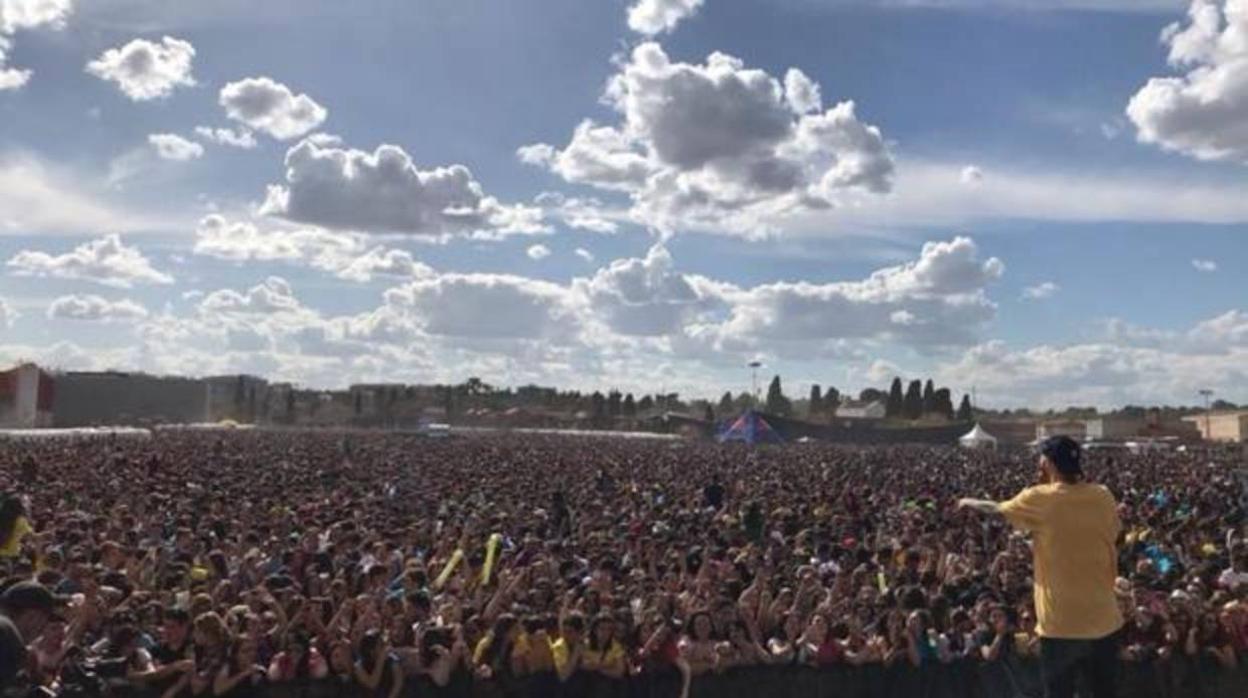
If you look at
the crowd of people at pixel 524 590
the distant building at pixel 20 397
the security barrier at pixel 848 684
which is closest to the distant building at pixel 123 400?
the distant building at pixel 20 397

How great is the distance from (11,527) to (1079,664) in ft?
34.3

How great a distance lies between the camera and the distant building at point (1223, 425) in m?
100

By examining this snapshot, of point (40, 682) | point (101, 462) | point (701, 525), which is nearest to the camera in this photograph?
point (40, 682)

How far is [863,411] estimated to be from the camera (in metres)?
141

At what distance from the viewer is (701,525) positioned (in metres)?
20.1

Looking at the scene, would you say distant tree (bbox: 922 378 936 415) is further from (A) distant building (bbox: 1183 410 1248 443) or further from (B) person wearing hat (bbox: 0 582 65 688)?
(B) person wearing hat (bbox: 0 582 65 688)

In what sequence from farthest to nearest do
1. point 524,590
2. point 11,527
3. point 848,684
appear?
point 11,527, point 524,590, point 848,684

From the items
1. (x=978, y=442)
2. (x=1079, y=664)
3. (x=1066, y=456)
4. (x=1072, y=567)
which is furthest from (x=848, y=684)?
(x=978, y=442)

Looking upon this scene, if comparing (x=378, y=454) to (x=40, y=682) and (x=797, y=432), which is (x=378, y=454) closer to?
(x=40, y=682)

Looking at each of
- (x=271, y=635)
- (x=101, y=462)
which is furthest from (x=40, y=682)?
(x=101, y=462)

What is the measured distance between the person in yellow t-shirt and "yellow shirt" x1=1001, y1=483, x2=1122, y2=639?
988 centimetres

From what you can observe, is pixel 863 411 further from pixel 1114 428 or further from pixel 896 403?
pixel 1114 428

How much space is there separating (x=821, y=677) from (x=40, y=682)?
5.53 m

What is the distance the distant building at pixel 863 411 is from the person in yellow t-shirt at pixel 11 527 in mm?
121251
